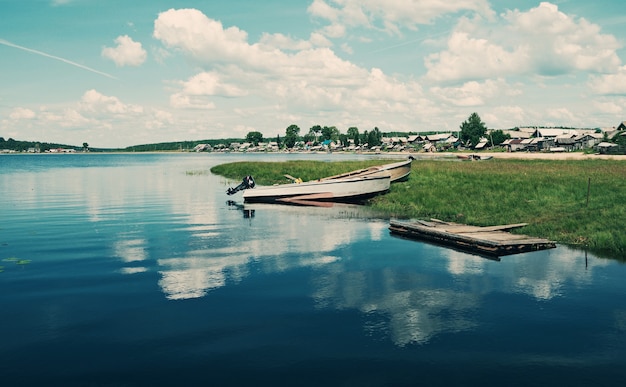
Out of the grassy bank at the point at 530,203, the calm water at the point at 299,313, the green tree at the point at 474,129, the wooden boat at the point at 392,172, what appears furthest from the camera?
the green tree at the point at 474,129

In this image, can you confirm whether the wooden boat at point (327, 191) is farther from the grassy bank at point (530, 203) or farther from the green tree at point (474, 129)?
the green tree at point (474, 129)

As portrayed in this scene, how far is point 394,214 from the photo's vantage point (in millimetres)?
33594

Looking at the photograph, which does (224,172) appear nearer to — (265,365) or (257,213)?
(257,213)

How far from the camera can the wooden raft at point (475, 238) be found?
20.7 m

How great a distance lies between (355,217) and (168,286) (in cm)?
1823

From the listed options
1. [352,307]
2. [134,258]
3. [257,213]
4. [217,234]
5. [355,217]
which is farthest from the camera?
[257,213]

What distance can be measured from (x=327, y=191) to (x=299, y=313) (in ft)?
89.7

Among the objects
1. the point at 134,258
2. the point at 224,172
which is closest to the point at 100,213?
the point at 134,258

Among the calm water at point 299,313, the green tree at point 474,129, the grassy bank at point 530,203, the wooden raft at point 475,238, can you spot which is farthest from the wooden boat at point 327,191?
the green tree at point 474,129

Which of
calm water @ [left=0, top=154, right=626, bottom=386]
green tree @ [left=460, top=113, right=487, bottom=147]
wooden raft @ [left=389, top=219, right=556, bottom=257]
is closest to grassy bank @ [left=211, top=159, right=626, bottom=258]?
wooden raft @ [left=389, top=219, right=556, bottom=257]

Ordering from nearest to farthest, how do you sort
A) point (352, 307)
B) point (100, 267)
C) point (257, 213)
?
point (352, 307), point (100, 267), point (257, 213)

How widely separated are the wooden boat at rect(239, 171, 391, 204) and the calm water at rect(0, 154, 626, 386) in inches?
572

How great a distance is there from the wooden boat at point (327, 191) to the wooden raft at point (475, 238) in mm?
13163

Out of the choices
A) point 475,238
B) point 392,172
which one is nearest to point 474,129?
point 392,172
